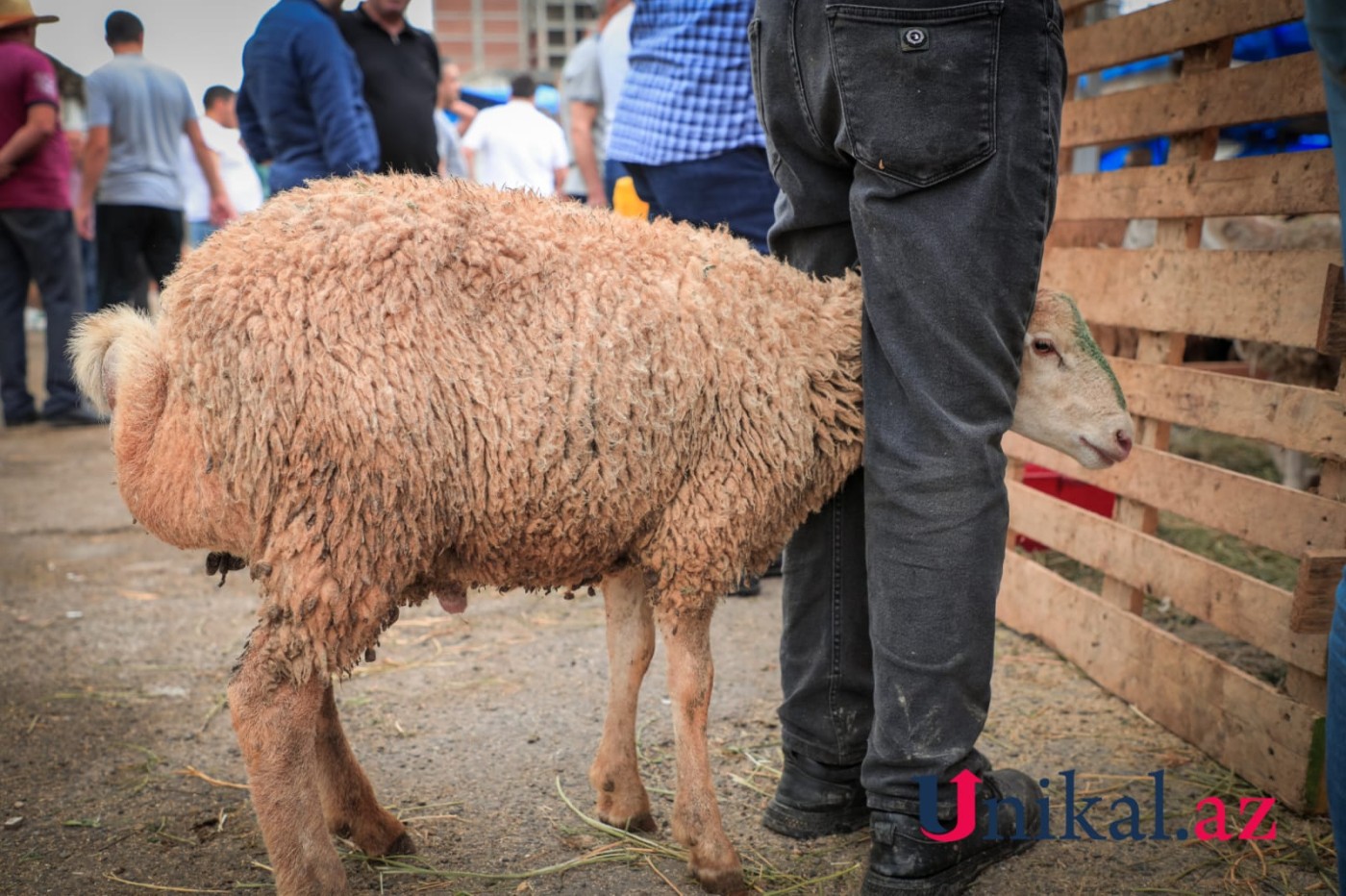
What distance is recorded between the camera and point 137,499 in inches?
79.4

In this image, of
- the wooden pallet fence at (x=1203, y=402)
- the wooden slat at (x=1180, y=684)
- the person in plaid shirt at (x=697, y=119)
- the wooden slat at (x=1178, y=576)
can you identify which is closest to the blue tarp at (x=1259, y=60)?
the wooden pallet fence at (x=1203, y=402)

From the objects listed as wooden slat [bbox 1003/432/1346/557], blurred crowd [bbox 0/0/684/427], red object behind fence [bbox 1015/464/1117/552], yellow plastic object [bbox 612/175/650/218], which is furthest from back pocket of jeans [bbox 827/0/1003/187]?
blurred crowd [bbox 0/0/684/427]

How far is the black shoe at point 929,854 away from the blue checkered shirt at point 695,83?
2.10 m

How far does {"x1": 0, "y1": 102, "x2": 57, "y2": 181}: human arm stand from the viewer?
21.9 ft

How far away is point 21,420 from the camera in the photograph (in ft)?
24.9

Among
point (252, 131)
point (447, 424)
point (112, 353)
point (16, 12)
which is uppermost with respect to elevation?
point (16, 12)

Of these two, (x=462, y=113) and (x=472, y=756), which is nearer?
(x=472, y=756)

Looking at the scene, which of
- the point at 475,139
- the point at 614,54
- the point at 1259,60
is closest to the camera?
the point at 1259,60

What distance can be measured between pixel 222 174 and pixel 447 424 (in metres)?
8.67

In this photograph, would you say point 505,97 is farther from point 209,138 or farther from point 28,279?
point 28,279

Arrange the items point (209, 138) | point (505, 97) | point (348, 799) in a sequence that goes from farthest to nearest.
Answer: point (505, 97) < point (209, 138) < point (348, 799)

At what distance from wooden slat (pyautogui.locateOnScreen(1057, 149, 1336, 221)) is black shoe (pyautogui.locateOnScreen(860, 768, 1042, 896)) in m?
1.56

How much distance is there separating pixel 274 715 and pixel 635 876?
2.74ft

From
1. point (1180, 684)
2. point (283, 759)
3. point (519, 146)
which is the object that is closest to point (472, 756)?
point (283, 759)
